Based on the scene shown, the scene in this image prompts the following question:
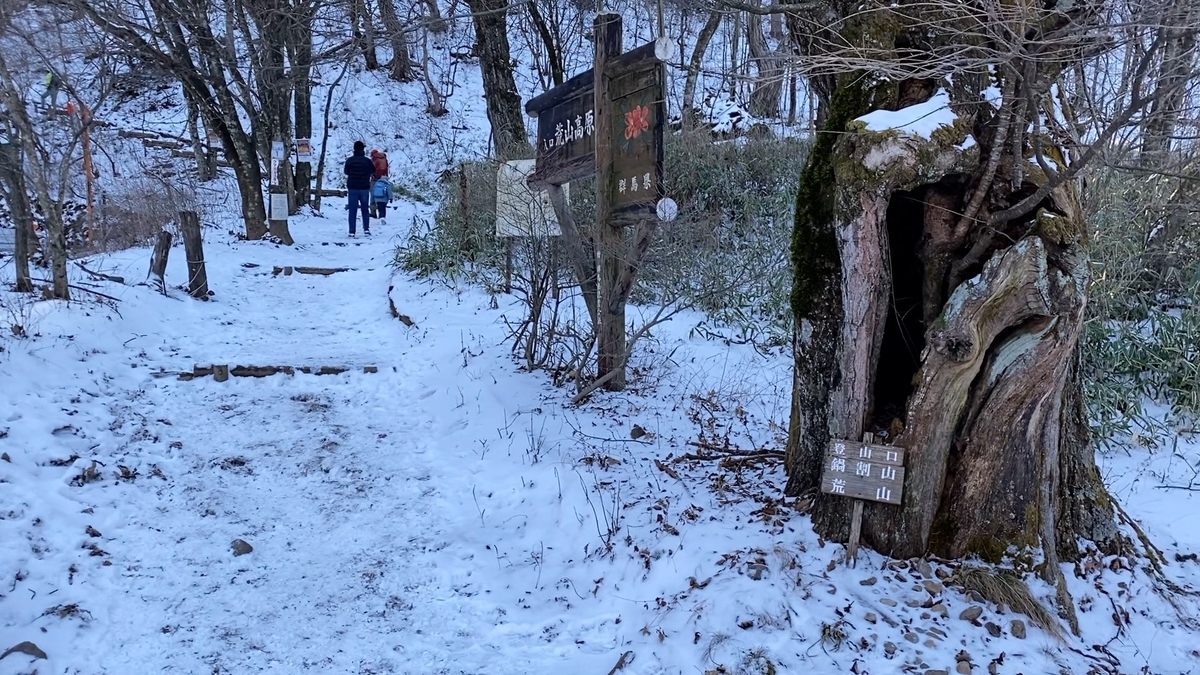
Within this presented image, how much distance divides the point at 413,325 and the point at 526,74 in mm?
20811

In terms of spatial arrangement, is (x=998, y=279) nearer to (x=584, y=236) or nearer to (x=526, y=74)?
(x=584, y=236)

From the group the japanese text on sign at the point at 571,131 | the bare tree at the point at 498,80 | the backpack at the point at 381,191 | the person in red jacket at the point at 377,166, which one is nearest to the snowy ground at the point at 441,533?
the japanese text on sign at the point at 571,131

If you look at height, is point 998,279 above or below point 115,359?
above

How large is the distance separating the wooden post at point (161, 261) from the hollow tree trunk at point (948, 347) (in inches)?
274

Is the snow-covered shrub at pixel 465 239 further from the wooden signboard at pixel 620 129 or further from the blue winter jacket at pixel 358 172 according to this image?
the blue winter jacket at pixel 358 172

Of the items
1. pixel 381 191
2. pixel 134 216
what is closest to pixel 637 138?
pixel 134 216

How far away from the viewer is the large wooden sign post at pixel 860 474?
11.0 ft

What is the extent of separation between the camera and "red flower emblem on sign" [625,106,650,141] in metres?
5.11

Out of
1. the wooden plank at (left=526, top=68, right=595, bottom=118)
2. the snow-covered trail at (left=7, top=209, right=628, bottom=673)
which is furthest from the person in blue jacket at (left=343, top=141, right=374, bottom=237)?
the wooden plank at (left=526, top=68, right=595, bottom=118)

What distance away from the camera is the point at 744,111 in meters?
11.8

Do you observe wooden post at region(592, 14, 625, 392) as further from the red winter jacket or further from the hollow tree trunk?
the red winter jacket

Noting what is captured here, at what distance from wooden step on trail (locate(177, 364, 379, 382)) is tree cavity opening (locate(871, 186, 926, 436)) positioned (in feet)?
14.6

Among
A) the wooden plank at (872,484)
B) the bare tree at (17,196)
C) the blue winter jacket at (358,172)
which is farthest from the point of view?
the blue winter jacket at (358,172)

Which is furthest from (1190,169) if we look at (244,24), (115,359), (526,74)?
(526,74)
